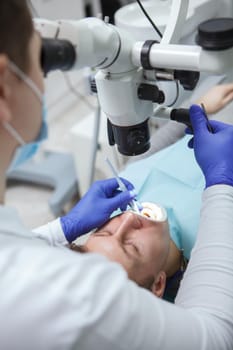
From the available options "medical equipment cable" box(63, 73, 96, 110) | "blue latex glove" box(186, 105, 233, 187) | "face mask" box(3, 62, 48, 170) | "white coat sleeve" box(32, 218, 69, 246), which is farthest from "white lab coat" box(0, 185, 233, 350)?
"medical equipment cable" box(63, 73, 96, 110)

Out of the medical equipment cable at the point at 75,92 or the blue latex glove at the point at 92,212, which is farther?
the medical equipment cable at the point at 75,92

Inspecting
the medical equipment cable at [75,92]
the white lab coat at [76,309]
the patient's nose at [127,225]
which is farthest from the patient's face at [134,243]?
the medical equipment cable at [75,92]

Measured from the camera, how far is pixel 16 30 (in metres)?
0.67

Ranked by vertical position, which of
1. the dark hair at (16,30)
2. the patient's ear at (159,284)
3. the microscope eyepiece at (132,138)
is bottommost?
the patient's ear at (159,284)

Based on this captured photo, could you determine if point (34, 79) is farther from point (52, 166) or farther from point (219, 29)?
point (52, 166)

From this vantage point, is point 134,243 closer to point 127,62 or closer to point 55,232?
point 55,232

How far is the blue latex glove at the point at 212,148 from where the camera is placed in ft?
3.36

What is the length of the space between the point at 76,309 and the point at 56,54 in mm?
401

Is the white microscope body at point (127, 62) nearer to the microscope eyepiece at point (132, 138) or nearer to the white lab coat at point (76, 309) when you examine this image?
the microscope eyepiece at point (132, 138)

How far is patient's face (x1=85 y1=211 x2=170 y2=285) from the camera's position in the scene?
46.0 inches

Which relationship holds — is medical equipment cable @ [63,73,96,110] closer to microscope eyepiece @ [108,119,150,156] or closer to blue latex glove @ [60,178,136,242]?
blue latex glove @ [60,178,136,242]

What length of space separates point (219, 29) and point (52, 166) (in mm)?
1856

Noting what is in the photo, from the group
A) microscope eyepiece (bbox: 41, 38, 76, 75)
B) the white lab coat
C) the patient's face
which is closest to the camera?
the white lab coat

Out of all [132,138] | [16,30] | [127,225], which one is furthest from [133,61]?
[127,225]
